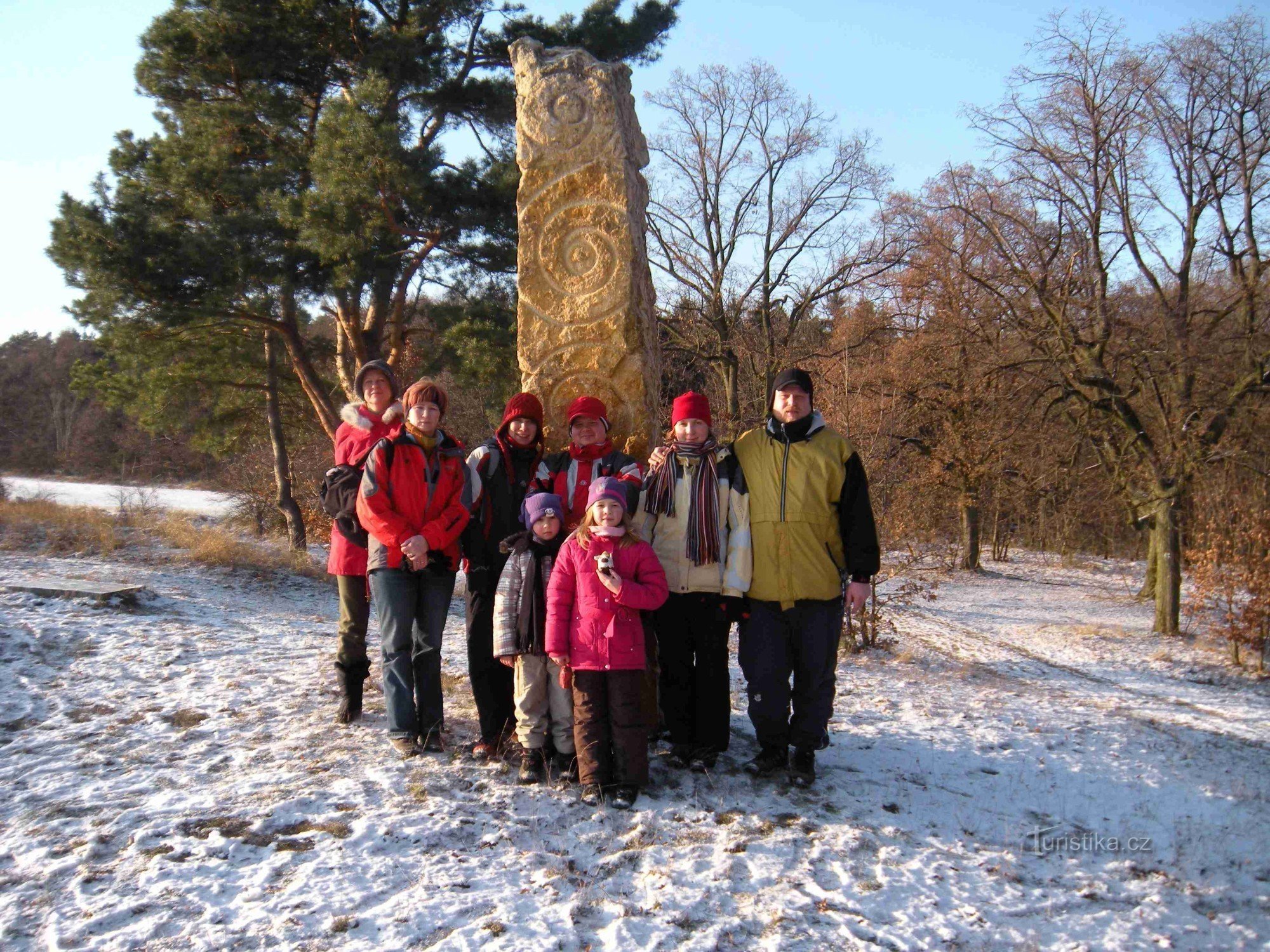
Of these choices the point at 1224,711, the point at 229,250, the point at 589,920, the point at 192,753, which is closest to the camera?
the point at 589,920

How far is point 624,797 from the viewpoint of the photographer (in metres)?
3.29

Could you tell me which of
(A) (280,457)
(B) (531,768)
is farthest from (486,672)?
(A) (280,457)

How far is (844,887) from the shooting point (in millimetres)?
2812

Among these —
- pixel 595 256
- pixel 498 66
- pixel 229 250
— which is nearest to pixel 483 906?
pixel 595 256

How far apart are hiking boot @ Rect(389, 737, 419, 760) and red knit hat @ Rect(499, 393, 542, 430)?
4.95ft

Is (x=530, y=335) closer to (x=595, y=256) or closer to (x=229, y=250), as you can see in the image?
(x=595, y=256)

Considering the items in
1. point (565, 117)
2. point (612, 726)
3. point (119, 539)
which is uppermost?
point (565, 117)

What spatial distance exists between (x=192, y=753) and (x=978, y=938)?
3.35 m

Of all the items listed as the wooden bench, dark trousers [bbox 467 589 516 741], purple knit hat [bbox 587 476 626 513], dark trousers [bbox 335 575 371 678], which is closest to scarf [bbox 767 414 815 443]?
purple knit hat [bbox 587 476 626 513]

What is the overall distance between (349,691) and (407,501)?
1.25 m

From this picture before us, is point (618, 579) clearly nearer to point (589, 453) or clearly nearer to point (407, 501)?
point (589, 453)

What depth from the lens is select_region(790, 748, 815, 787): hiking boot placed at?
357cm

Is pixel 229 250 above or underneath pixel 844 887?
above

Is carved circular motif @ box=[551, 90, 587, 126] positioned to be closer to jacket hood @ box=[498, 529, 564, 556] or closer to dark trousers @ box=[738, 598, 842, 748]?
jacket hood @ box=[498, 529, 564, 556]
